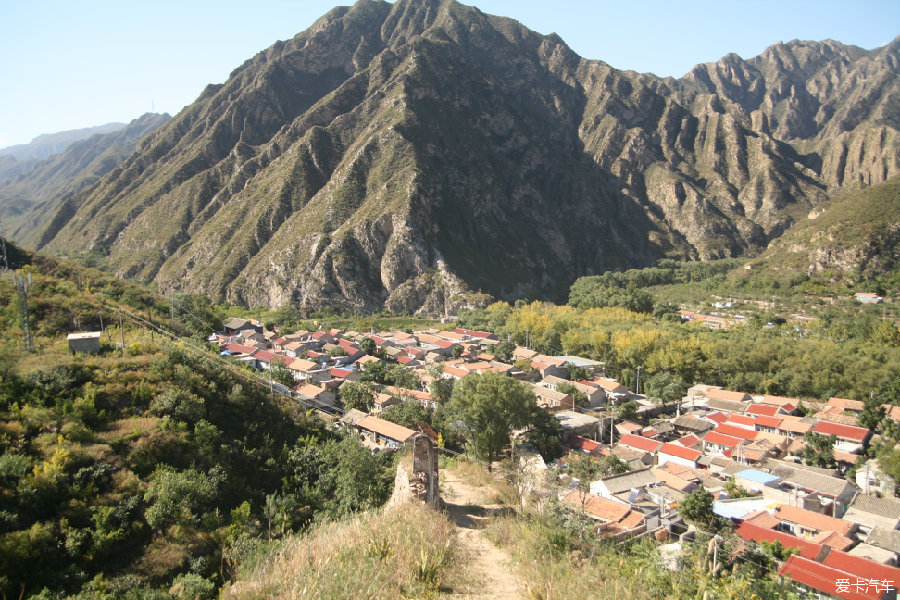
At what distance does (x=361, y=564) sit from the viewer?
6.97 metres

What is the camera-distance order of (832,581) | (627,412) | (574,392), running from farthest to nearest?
(574,392) → (627,412) → (832,581)

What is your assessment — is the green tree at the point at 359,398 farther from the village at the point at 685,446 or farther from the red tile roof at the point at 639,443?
the red tile roof at the point at 639,443

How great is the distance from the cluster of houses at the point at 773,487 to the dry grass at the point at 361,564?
29.0ft

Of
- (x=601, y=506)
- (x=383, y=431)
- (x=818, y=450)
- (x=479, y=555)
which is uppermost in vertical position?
(x=479, y=555)

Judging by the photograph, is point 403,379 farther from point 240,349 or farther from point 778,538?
point 778,538

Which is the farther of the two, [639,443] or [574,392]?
[574,392]

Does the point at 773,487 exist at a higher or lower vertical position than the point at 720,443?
higher

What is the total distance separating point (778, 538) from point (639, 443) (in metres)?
12.0

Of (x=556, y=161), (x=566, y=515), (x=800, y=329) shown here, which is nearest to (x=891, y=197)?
(x=800, y=329)

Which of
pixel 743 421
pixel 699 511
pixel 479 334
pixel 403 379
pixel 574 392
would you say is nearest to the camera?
pixel 699 511

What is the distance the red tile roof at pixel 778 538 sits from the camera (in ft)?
53.1

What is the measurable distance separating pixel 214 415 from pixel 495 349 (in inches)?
1454

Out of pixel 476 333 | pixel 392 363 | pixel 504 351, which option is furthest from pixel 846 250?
pixel 392 363

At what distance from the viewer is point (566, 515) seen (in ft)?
42.8
